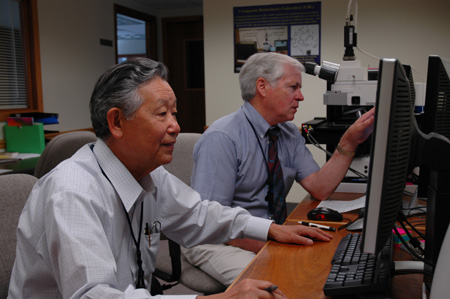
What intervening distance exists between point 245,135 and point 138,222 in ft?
2.63

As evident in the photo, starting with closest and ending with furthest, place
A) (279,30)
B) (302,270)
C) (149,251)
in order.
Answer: (302,270) → (149,251) → (279,30)

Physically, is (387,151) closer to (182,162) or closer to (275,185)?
(275,185)

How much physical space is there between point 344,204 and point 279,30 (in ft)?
9.30

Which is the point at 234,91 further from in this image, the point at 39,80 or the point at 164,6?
the point at 164,6

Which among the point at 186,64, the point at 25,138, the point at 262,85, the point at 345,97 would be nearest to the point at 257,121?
the point at 262,85

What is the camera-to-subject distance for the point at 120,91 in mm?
1089

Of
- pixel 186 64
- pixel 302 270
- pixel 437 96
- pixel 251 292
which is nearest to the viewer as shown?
pixel 251 292

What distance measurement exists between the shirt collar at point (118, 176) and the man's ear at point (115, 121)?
0.17 ft

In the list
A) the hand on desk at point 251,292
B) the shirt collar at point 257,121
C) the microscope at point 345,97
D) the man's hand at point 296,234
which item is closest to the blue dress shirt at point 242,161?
the shirt collar at point 257,121

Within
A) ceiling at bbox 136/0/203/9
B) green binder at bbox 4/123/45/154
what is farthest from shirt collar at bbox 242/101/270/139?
ceiling at bbox 136/0/203/9

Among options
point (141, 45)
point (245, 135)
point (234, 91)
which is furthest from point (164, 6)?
point (245, 135)

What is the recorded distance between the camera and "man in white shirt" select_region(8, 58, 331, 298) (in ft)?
2.93

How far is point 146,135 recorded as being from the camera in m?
1.11

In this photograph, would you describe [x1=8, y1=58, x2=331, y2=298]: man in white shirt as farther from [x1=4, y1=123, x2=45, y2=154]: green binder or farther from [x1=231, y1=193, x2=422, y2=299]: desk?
[x1=4, y1=123, x2=45, y2=154]: green binder
